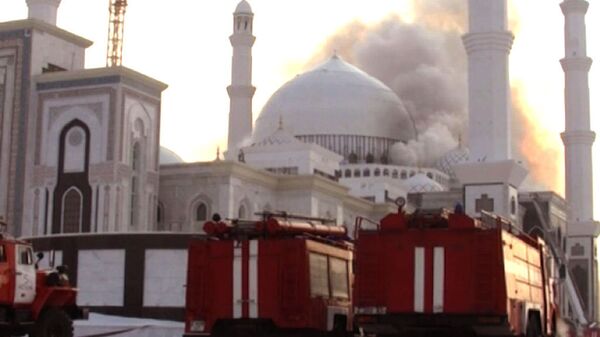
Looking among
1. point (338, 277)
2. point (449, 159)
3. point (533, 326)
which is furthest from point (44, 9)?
point (533, 326)

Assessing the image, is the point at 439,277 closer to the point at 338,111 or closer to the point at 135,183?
the point at 135,183

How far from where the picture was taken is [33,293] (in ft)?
54.4

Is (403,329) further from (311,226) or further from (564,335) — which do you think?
(564,335)

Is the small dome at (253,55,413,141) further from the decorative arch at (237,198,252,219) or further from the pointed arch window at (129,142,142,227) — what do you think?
the pointed arch window at (129,142,142,227)

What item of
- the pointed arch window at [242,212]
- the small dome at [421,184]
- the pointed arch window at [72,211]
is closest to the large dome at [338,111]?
the small dome at [421,184]

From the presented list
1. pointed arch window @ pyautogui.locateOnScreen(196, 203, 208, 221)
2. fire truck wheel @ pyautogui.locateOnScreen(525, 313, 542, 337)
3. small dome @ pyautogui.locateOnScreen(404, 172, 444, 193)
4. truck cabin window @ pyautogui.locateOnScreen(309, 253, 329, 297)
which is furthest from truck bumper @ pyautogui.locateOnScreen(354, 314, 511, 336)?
small dome @ pyautogui.locateOnScreen(404, 172, 444, 193)

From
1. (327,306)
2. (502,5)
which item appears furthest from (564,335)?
(502,5)

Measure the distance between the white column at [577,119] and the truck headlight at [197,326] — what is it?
38945 millimetres

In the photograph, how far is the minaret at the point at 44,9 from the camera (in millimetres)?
46156

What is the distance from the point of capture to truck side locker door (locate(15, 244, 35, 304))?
53.1 ft

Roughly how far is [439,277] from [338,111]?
50.6 metres

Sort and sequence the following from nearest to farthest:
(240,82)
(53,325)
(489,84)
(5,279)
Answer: (5,279) < (53,325) < (489,84) < (240,82)

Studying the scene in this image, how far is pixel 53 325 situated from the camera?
55.0 feet

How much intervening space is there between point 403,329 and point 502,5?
23885 millimetres
